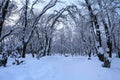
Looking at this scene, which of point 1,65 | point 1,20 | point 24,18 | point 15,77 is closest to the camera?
point 15,77

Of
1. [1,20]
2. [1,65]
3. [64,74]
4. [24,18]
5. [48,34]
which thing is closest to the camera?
[64,74]

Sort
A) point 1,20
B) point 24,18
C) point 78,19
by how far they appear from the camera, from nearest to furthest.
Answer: point 1,20 < point 78,19 < point 24,18

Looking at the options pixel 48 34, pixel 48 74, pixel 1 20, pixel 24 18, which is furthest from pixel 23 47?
pixel 48 74

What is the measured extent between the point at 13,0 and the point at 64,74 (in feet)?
37.0

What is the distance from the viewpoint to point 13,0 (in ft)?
58.5

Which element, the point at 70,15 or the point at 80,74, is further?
the point at 70,15

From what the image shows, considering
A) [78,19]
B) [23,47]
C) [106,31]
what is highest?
[78,19]

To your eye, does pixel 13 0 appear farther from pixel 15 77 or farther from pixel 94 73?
pixel 94 73

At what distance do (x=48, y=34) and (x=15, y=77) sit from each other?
61.7 feet

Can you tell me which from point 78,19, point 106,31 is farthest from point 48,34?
point 106,31

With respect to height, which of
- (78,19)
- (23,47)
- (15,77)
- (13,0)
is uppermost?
(13,0)

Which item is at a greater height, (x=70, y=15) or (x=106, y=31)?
(x=70, y=15)

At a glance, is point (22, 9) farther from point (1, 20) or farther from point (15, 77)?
point (15, 77)

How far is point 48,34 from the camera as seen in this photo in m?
27.4
